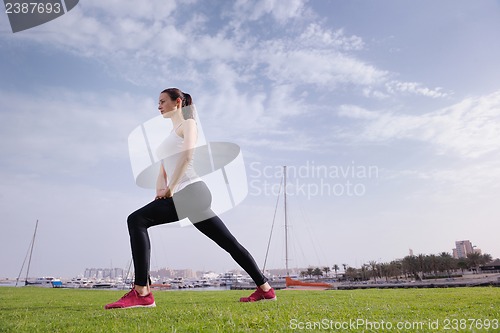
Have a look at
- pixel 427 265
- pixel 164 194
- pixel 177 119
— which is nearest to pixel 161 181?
pixel 164 194

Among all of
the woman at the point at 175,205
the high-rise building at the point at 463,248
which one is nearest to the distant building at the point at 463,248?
the high-rise building at the point at 463,248

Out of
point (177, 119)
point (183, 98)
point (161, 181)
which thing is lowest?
point (161, 181)

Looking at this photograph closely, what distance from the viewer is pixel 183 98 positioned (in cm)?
525

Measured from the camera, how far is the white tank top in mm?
4672

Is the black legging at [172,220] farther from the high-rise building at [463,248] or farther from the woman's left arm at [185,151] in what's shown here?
the high-rise building at [463,248]

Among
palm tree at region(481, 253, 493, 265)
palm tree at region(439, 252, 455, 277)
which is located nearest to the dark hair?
palm tree at region(439, 252, 455, 277)

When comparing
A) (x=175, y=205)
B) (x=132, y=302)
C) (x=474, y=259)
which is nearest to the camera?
(x=132, y=302)

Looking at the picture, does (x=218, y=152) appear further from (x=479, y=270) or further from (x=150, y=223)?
(x=479, y=270)

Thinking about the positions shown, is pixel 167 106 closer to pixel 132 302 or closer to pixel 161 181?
pixel 161 181

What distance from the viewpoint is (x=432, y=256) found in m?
98.6

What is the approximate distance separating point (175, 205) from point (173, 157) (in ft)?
2.25

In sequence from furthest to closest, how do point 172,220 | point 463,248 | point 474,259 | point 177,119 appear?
1. point 463,248
2. point 474,259
3. point 177,119
4. point 172,220

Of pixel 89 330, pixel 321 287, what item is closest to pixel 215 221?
pixel 89 330

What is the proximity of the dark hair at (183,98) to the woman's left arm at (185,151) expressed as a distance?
178mm
